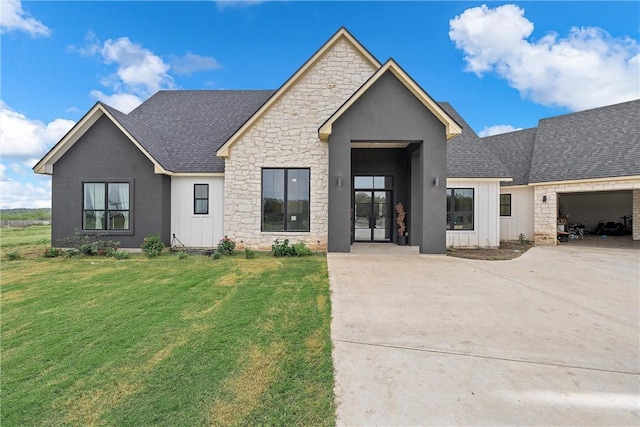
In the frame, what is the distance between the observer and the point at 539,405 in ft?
8.38

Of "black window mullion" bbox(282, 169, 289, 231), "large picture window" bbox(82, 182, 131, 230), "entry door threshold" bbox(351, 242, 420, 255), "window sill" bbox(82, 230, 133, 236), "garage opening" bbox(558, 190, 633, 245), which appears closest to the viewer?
"entry door threshold" bbox(351, 242, 420, 255)

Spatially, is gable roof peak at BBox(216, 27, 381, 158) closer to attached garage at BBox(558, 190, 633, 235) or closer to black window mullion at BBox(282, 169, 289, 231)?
black window mullion at BBox(282, 169, 289, 231)

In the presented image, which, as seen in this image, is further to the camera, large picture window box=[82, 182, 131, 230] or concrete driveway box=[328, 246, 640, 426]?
large picture window box=[82, 182, 131, 230]

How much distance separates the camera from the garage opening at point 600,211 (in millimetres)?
19492

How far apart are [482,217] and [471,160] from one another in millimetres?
2728

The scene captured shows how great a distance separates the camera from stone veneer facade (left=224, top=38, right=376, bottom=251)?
11.0m

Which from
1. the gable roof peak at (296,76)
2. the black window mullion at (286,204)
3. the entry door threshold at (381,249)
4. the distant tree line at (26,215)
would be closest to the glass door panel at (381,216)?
the entry door threshold at (381,249)

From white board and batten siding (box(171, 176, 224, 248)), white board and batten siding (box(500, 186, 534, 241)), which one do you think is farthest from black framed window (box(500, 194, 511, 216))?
white board and batten siding (box(171, 176, 224, 248))

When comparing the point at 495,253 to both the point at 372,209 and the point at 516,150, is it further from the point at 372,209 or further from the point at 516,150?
the point at 516,150

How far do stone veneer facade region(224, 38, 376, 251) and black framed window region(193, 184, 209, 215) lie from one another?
1.44 metres

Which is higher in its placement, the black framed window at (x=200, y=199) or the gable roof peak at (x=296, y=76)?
the gable roof peak at (x=296, y=76)

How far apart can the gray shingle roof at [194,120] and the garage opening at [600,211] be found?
21.3 metres

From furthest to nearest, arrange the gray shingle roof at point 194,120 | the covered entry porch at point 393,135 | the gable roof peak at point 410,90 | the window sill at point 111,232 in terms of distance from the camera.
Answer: the gray shingle roof at point 194,120
the window sill at point 111,232
the covered entry porch at point 393,135
the gable roof peak at point 410,90

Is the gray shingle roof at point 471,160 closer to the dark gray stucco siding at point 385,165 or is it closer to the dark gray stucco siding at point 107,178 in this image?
the dark gray stucco siding at point 385,165
